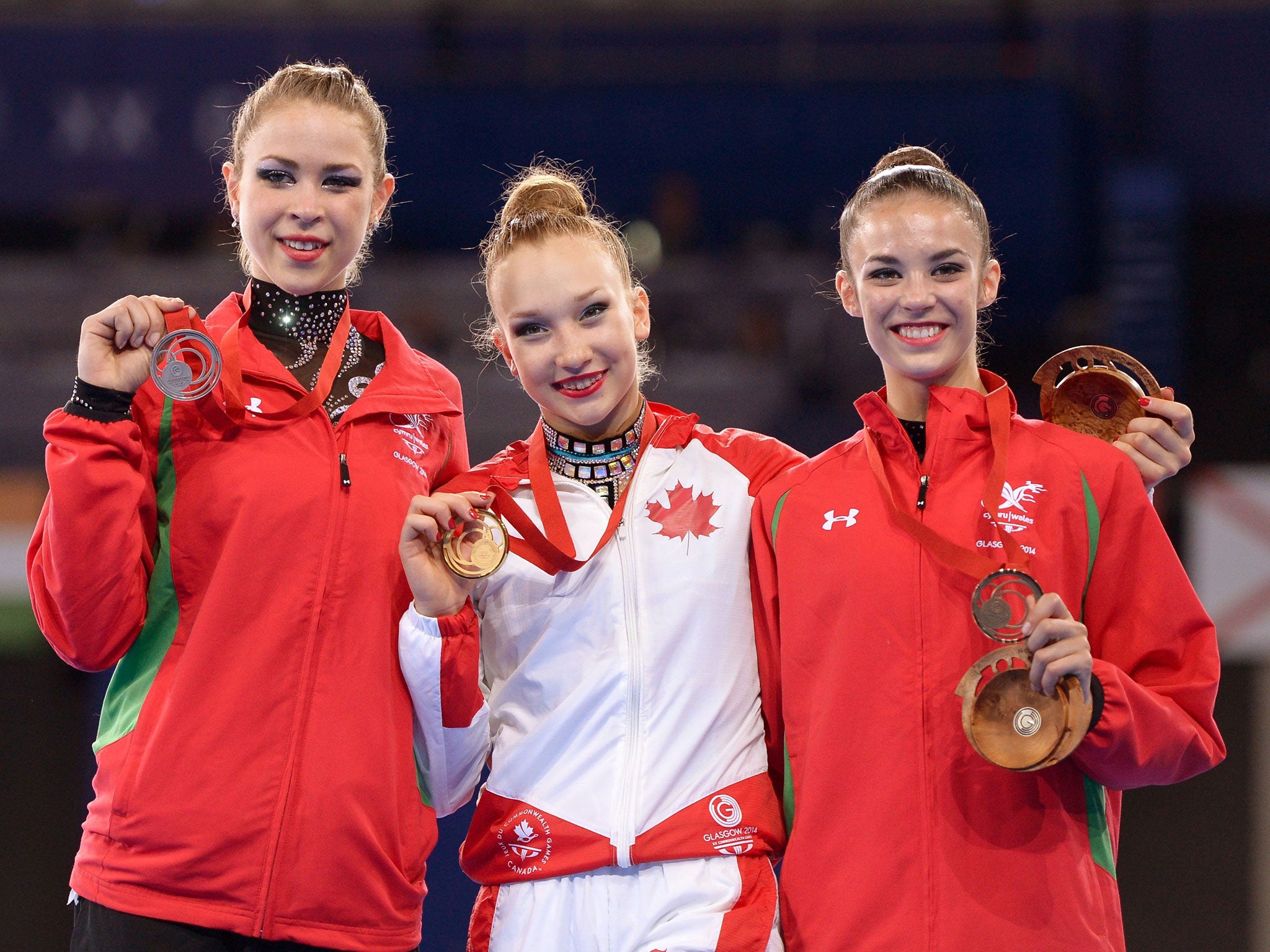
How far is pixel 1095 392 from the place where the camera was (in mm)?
2660

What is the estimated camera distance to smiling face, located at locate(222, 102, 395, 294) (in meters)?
2.69

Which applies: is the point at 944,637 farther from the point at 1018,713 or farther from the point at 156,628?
the point at 156,628

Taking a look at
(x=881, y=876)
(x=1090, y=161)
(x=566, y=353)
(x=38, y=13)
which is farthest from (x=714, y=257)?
(x=881, y=876)

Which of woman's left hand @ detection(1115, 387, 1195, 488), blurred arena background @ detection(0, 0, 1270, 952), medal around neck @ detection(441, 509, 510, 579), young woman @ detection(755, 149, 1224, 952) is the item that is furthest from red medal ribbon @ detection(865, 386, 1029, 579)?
blurred arena background @ detection(0, 0, 1270, 952)

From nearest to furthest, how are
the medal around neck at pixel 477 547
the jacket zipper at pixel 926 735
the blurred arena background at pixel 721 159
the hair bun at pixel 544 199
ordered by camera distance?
the jacket zipper at pixel 926 735 → the medal around neck at pixel 477 547 → the hair bun at pixel 544 199 → the blurred arena background at pixel 721 159

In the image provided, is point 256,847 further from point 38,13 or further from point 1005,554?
point 38,13

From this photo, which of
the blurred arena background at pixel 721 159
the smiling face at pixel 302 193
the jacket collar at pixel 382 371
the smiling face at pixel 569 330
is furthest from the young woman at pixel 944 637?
the blurred arena background at pixel 721 159

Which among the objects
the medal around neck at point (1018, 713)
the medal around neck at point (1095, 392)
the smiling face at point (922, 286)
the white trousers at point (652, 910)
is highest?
the smiling face at point (922, 286)

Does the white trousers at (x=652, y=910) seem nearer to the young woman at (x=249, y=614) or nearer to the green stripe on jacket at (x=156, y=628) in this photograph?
the young woman at (x=249, y=614)

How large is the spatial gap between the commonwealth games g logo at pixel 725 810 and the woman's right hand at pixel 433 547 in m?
0.59

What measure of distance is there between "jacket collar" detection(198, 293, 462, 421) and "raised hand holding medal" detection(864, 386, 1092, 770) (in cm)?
115

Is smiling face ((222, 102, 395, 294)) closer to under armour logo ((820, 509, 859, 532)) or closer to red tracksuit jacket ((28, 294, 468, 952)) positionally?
red tracksuit jacket ((28, 294, 468, 952))

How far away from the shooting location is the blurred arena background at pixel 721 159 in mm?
7883

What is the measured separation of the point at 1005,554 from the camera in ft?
7.97
